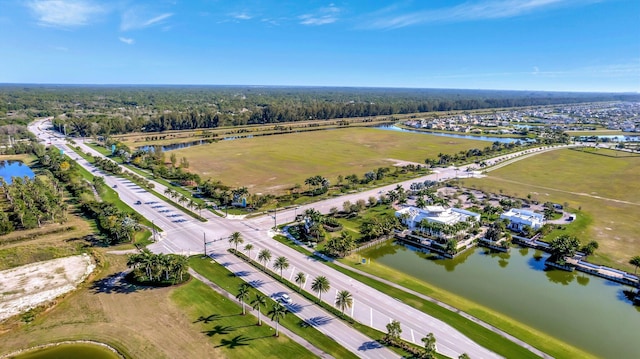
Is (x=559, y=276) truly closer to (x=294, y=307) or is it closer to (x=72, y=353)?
(x=294, y=307)

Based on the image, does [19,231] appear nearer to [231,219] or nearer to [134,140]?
[231,219]

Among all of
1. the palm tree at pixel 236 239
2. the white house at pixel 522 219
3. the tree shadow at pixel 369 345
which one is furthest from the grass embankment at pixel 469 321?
the white house at pixel 522 219

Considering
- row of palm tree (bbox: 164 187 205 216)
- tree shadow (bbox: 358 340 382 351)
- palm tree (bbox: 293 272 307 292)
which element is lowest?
tree shadow (bbox: 358 340 382 351)

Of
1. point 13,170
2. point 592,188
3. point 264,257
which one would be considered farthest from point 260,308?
point 13,170

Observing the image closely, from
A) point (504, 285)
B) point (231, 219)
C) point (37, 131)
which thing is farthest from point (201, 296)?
point (37, 131)

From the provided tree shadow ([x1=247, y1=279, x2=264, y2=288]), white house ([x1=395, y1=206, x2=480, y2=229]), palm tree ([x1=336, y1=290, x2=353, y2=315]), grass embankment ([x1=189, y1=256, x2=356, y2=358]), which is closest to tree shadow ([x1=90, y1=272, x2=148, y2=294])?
grass embankment ([x1=189, y1=256, x2=356, y2=358])

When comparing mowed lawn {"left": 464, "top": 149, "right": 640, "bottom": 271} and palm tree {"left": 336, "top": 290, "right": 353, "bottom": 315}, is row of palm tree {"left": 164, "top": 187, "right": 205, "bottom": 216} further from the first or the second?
mowed lawn {"left": 464, "top": 149, "right": 640, "bottom": 271}

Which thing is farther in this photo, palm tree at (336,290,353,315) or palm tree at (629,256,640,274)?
palm tree at (629,256,640,274)

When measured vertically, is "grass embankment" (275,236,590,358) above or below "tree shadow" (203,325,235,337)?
above
